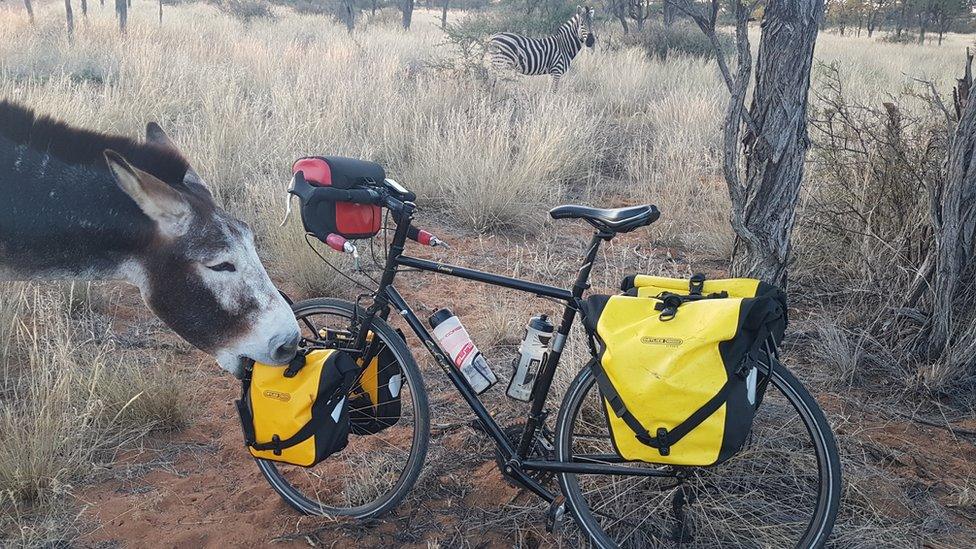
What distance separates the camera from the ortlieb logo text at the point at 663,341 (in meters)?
2.22

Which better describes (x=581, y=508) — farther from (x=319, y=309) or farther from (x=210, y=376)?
(x=210, y=376)

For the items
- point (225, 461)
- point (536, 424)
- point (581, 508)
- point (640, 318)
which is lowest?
point (225, 461)

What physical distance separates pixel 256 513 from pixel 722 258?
444 centimetres

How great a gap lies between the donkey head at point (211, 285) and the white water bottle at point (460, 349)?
528 mm

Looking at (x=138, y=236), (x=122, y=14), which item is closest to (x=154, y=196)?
(x=138, y=236)

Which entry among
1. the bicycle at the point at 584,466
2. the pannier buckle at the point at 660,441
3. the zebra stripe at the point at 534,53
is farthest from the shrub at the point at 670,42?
the pannier buckle at the point at 660,441

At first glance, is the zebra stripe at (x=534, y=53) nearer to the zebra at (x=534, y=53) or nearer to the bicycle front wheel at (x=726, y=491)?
the zebra at (x=534, y=53)

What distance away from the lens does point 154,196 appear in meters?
2.38

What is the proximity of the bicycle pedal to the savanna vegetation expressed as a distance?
0.24 m

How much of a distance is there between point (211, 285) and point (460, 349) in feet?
3.05

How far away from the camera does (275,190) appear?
5988mm

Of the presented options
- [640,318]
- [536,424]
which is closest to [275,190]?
[536,424]

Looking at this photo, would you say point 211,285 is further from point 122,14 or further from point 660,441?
point 122,14

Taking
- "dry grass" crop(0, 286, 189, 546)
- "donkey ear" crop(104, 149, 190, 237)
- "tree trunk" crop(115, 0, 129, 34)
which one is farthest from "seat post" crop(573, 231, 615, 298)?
"tree trunk" crop(115, 0, 129, 34)
